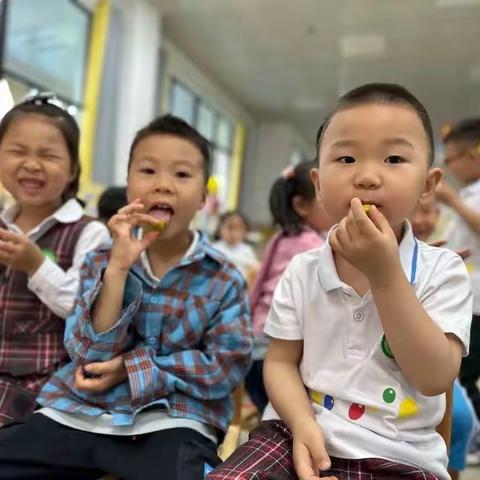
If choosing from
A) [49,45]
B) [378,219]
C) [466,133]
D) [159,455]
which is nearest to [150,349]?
[159,455]

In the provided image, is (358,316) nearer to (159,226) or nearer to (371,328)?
(371,328)

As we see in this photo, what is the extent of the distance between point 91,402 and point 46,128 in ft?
1.92

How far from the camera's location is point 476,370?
1.59m

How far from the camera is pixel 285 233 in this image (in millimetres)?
1734

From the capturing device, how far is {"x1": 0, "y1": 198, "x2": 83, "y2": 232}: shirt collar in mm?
1143

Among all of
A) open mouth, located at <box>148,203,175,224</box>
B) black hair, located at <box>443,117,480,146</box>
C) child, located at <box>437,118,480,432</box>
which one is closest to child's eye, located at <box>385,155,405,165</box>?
open mouth, located at <box>148,203,175,224</box>

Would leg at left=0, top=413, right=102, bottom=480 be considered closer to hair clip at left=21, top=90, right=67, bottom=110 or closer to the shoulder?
the shoulder

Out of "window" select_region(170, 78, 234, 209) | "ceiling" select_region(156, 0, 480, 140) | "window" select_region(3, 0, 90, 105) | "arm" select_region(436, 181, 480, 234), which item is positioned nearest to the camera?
"arm" select_region(436, 181, 480, 234)

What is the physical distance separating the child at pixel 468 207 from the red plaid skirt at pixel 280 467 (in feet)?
3.07

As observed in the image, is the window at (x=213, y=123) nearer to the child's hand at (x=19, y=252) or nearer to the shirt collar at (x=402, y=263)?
the child's hand at (x=19, y=252)

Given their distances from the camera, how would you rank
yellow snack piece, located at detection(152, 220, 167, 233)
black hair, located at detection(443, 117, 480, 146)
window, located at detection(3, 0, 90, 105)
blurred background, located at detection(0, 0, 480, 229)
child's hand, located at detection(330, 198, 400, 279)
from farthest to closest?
blurred background, located at detection(0, 0, 480, 229), window, located at detection(3, 0, 90, 105), black hair, located at detection(443, 117, 480, 146), yellow snack piece, located at detection(152, 220, 167, 233), child's hand, located at detection(330, 198, 400, 279)

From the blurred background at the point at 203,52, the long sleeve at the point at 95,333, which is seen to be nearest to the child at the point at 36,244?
the long sleeve at the point at 95,333

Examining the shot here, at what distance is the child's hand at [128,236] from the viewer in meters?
0.90

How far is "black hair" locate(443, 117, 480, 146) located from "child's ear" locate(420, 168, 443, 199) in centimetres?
115
